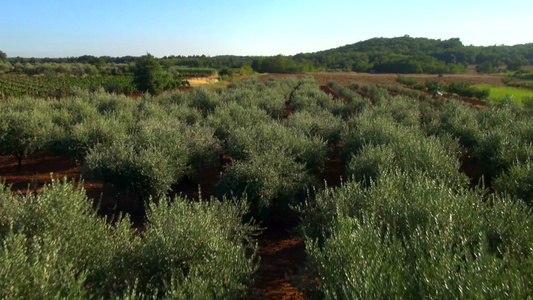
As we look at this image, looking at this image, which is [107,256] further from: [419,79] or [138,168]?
[419,79]

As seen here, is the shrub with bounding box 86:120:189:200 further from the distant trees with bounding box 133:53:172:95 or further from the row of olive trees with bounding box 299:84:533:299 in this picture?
the distant trees with bounding box 133:53:172:95

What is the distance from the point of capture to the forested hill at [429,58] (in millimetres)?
94250

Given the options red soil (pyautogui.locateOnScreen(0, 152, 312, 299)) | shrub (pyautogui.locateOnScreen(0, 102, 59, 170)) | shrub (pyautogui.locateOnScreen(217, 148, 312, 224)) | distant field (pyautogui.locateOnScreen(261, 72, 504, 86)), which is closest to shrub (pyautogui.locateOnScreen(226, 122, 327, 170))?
shrub (pyautogui.locateOnScreen(217, 148, 312, 224))

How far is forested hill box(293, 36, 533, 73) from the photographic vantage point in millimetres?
94250

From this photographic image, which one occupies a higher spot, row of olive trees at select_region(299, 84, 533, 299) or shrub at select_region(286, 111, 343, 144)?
row of olive trees at select_region(299, 84, 533, 299)

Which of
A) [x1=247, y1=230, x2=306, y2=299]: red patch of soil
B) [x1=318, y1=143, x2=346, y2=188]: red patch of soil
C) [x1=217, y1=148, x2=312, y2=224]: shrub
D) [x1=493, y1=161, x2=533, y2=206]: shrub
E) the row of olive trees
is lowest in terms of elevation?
[x1=318, y1=143, x2=346, y2=188]: red patch of soil

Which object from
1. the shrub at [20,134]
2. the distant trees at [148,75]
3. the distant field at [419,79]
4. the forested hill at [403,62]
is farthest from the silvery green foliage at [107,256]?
the forested hill at [403,62]

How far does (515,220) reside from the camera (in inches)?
211

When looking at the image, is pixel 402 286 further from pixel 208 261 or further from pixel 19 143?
pixel 19 143

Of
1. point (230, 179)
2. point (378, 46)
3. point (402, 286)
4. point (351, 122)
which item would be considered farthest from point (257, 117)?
point (378, 46)

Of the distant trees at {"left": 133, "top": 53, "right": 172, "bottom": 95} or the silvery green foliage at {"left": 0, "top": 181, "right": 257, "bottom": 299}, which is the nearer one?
the silvery green foliage at {"left": 0, "top": 181, "right": 257, "bottom": 299}

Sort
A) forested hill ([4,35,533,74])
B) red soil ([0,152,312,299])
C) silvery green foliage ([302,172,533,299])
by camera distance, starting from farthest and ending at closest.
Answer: forested hill ([4,35,533,74]) < red soil ([0,152,312,299]) < silvery green foliage ([302,172,533,299])

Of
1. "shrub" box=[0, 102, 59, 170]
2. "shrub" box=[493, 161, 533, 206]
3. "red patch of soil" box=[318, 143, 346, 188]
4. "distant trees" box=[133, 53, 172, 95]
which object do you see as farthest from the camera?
"distant trees" box=[133, 53, 172, 95]

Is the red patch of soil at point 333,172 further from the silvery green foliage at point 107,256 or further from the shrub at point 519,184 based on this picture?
the silvery green foliage at point 107,256
